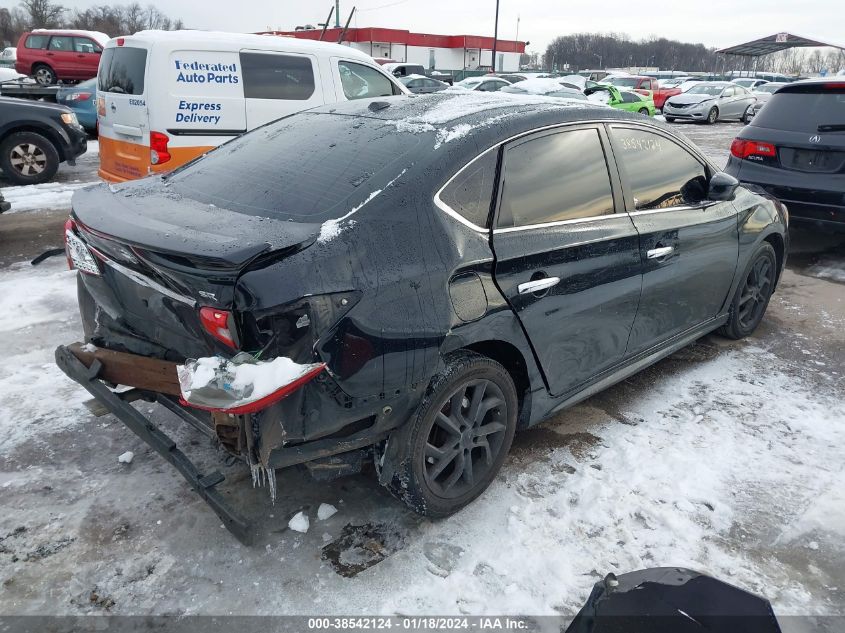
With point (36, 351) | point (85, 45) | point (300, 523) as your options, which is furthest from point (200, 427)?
point (85, 45)

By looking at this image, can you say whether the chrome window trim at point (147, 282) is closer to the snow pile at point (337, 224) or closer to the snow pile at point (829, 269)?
the snow pile at point (337, 224)

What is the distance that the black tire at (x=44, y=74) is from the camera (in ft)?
67.1

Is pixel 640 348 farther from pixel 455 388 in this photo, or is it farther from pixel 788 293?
pixel 788 293

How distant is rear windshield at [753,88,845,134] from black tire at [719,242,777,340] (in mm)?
2253

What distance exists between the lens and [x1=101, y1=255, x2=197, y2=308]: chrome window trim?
2248mm

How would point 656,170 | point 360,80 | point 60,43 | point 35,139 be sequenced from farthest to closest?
1. point 60,43
2. point 35,139
3. point 360,80
4. point 656,170

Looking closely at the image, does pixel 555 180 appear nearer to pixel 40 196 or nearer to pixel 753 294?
pixel 753 294

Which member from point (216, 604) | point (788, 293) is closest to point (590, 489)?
point (216, 604)

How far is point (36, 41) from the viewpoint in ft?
66.6

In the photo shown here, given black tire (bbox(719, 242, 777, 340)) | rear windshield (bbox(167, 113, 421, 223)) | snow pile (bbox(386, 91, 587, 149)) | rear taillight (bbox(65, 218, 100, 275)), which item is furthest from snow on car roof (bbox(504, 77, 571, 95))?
rear taillight (bbox(65, 218, 100, 275))

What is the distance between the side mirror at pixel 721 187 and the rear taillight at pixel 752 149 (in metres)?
3.07

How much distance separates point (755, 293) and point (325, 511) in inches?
139

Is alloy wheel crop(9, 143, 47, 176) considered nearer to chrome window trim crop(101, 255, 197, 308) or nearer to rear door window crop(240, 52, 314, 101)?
rear door window crop(240, 52, 314, 101)

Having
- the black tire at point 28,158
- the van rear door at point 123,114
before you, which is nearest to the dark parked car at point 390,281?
the van rear door at point 123,114
